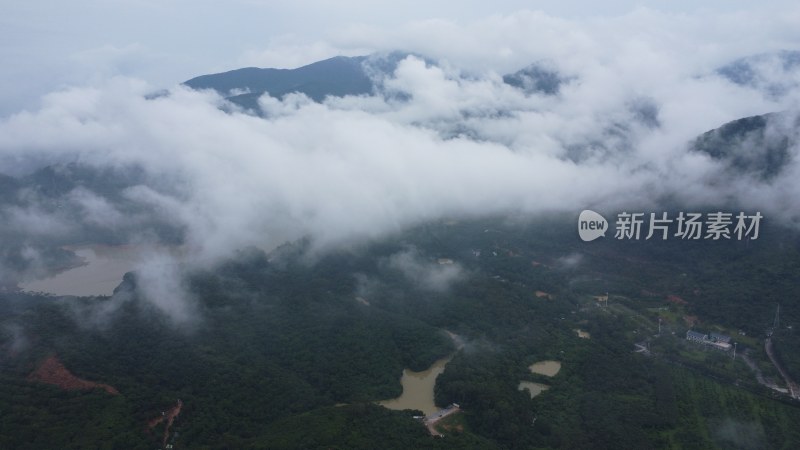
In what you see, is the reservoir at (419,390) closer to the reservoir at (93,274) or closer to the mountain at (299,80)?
the reservoir at (93,274)

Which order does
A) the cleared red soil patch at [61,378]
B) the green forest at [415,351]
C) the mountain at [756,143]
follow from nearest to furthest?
the green forest at [415,351], the cleared red soil patch at [61,378], the mountain at [756,143]

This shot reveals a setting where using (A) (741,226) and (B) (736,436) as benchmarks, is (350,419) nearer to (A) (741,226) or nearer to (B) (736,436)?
(B) (736,436)

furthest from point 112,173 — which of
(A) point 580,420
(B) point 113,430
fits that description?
(A) point 580,420

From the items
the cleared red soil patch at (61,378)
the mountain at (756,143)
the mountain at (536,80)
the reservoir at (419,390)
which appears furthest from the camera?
the mountain at (536,80)

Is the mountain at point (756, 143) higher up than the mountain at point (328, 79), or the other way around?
the mountain at point (328, 79)

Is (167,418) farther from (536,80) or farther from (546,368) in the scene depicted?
(536,80)

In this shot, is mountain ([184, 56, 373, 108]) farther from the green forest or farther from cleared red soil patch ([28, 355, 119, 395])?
cleared red soil patch ([28, 355, 119, 395])

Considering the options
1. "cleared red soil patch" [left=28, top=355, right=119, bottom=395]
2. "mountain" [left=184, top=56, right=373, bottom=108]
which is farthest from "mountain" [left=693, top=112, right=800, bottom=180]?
"mountain" [left=184, top=56, right=373, bottom=108]

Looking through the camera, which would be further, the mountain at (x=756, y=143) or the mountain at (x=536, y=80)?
the mountain at (x=536, y=80)

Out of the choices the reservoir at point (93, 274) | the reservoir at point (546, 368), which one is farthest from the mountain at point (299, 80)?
the reservoir at point (546, 368)

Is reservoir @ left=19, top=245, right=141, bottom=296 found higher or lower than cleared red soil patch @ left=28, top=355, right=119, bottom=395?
lower
